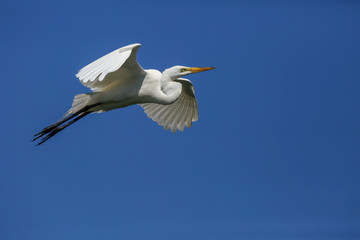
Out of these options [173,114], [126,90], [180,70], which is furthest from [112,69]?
[173,114]

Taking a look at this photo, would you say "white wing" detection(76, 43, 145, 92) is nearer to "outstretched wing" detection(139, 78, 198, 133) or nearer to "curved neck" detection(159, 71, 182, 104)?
"curved neck" detection(159, 71, 182, 104)

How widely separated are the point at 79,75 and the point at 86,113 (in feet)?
4.30

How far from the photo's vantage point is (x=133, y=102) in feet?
19.0

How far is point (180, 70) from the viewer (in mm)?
5840

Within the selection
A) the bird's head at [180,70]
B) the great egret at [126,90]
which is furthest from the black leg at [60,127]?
the bird's head at [180,70]

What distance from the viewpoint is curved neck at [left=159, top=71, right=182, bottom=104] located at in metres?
5.65

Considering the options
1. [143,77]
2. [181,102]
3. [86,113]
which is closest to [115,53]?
[143,77]

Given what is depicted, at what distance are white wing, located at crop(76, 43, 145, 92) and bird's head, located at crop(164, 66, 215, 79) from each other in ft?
1.22

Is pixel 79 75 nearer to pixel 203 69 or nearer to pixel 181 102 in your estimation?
pixel 203 69

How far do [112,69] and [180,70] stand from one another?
5.33 feet

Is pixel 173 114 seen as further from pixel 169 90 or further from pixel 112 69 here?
pixel 112 69

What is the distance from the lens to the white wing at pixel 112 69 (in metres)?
4.38

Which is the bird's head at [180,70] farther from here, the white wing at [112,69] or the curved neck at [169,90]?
the white wing at [112,69]

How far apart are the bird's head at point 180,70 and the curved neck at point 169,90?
0.09m
